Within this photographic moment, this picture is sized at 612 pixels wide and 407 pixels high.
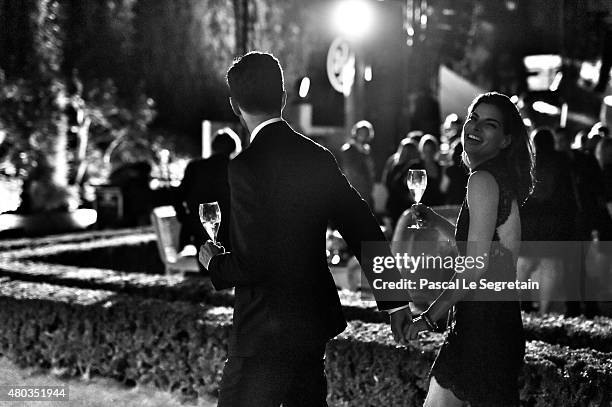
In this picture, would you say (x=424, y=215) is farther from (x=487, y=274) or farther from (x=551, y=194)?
(x=551, y=194)

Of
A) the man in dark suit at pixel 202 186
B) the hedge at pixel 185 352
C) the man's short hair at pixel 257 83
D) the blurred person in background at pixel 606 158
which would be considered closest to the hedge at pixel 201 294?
the man in dark suit at pixel 202 186

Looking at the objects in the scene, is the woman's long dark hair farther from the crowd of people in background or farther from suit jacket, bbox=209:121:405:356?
the crowd of people in background

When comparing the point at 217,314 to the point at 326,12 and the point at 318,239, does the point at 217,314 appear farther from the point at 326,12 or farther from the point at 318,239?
the point at 326,12

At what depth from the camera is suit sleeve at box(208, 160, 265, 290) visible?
8.88 ft

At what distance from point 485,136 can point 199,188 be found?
366 centimetres

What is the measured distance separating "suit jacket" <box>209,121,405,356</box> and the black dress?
503 millimetres

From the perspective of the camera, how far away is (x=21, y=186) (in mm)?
19672

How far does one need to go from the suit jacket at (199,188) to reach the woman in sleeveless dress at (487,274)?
326 cm

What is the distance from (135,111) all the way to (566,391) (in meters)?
22.7

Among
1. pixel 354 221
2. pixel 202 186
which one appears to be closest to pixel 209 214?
pixel 354 221

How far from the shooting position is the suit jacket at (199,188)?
645cm

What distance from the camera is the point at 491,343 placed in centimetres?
309

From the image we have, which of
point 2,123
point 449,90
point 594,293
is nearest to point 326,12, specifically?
point 449,90

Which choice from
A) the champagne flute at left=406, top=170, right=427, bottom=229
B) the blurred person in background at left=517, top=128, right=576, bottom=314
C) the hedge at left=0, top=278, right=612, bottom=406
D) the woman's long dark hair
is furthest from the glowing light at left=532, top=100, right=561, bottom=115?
the woman's long dark hair
